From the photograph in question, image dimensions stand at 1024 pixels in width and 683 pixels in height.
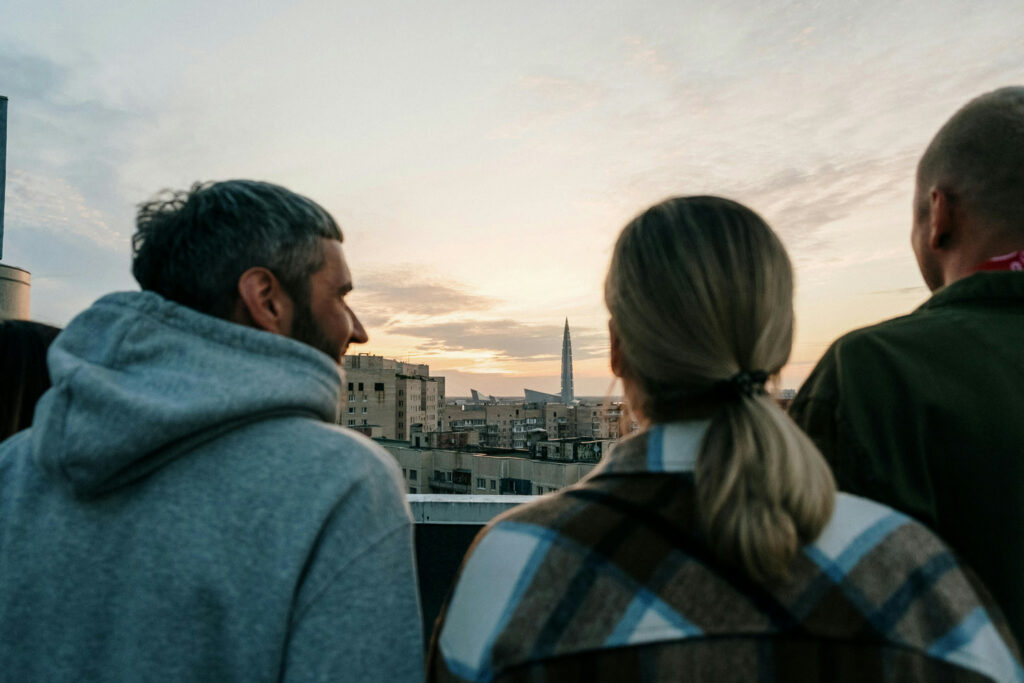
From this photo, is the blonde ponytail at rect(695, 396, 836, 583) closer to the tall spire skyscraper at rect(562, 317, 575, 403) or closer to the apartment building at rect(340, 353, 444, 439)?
the apartment building at rect(340, 353, 444, 439)

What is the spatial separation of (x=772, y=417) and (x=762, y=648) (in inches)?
11.8

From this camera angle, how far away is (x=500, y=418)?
72.8 meters

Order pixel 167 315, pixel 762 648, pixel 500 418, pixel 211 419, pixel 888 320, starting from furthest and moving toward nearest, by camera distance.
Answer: pixel 500 418 → pixel 888 320 → pixel 167 315 → pixel 211 419 → pixel 762 648

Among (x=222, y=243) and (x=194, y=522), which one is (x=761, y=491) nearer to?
(x=194, y=522)

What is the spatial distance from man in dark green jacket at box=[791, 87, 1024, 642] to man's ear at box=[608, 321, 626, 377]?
425 millimetres

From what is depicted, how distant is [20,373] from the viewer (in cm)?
167

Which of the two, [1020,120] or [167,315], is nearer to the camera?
[167,315]

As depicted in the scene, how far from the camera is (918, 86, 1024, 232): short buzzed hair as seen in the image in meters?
1.32

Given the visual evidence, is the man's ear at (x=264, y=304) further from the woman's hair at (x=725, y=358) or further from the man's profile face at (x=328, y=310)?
the woman's hair at (x=725, y=358)

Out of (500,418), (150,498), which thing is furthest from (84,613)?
(500,418)

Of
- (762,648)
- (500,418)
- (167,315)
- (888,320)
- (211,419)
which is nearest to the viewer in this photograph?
(762,648)

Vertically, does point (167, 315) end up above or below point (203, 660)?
above

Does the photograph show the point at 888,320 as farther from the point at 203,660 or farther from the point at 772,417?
the point at 203,660

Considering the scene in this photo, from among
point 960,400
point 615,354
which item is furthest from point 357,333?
point 960,400
